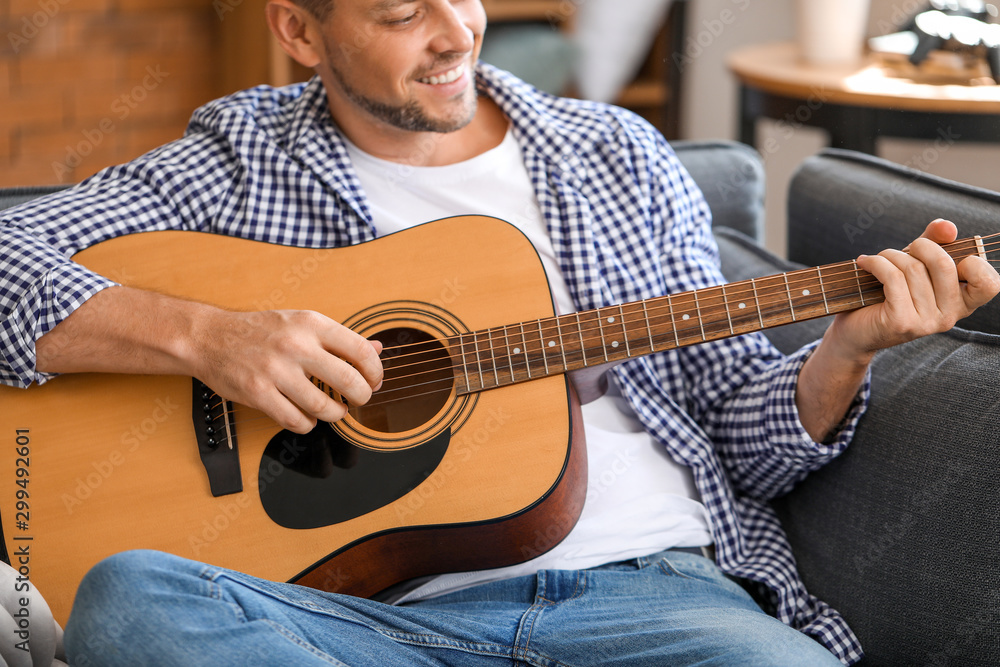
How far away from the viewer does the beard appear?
1356 millimetres

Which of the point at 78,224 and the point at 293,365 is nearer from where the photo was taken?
the point at 293,365

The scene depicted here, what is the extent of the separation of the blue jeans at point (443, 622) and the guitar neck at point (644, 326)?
286 millimetres

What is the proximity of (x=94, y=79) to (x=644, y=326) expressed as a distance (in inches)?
105

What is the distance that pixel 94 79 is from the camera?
2971 millimetres

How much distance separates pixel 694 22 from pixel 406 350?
9.15 feet

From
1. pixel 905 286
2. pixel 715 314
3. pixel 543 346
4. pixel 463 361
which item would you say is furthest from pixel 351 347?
pixel 905 286

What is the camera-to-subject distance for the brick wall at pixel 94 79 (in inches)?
111

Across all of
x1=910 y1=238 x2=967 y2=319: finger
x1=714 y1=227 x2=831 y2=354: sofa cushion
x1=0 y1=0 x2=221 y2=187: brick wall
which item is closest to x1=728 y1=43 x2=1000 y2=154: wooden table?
x1=714 y1=227 x2=831 y2=354: sofa cushion

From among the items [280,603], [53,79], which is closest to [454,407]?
[280,603]

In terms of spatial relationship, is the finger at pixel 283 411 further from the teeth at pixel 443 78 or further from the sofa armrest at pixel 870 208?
the sofa armrest at pixel 870 208

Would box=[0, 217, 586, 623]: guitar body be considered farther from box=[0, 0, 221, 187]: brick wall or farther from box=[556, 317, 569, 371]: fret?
box=[0, 0, 221, 187]: brick wall

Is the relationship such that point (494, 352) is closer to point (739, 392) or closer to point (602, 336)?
point (602, 336)

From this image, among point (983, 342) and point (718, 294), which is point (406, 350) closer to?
point (718, 294)

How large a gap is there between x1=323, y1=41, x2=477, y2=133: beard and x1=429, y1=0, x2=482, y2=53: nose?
1.3 inches
